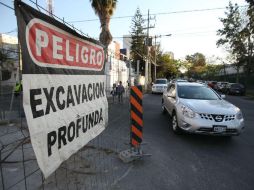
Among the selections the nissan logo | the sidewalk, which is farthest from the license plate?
the sidewalk

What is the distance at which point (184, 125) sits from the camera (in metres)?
6.81

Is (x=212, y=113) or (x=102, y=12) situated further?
(x=102, y=12)

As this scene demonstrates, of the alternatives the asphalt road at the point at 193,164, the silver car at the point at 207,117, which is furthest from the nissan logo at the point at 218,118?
the asphalt road at the point at 193,164

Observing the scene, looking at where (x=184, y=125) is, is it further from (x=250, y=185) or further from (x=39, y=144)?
(x=39, y=144)

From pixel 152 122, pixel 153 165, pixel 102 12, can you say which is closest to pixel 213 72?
pixel 102 12

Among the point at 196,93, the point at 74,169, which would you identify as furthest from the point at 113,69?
the point at 74,169

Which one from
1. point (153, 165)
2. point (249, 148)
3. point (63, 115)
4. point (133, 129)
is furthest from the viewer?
point (249, 148)

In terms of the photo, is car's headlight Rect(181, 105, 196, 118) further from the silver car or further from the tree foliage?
the tree foliage

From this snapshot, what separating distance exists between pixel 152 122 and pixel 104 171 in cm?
524

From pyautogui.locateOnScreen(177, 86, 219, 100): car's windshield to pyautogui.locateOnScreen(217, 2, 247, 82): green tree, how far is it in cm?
3704

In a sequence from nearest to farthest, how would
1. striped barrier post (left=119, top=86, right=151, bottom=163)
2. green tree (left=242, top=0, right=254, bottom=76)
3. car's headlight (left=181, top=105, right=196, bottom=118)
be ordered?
striped barrier post (left=119, top=86, right=151, bottom=163) → car's headlight (left=181, top=105, right=196, bottom=118) → green tree (left=242, top=0, right=254, bottom=76)

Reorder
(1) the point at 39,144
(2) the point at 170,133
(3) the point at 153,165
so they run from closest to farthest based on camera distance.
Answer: (1) the point at 39,144 < (3) the point at 153,165 < (2) the point at 170,133

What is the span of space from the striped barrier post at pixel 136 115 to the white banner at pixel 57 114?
168 cm

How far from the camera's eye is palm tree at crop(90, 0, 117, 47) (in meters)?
15.5
